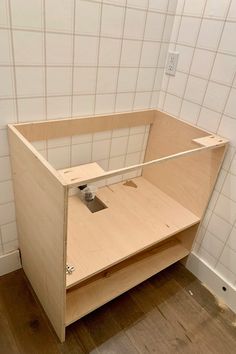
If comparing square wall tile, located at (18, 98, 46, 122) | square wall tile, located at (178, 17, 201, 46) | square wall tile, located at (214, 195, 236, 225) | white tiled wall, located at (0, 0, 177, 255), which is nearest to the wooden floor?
white tiled wall, located at (0, 0, 177, 255)

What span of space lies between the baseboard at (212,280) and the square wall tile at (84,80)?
1148 millimetres

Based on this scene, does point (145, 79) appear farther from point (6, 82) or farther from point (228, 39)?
point (6, 82)

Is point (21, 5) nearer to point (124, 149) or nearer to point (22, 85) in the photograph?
point (22, 85)

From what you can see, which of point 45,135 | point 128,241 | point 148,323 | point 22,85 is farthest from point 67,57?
→ point 148,323

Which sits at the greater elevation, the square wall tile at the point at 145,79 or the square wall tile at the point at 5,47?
the square wall tile at the point at 5,47

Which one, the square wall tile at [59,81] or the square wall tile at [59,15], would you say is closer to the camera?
the square wall tile at [59,15]

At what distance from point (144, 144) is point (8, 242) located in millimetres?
992

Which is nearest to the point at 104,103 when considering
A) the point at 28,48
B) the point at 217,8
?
the point at 28,48

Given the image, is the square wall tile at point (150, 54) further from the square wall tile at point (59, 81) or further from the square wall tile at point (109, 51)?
the square wall tile at point (59, 81)

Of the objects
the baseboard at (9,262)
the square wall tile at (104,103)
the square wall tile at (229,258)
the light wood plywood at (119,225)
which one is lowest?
the baseboard at (9,262)

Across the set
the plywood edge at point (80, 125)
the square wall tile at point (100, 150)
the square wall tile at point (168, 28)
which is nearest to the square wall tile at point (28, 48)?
the plywood edge at point (80, 125)

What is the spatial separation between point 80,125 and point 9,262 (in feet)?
Result: 2.84

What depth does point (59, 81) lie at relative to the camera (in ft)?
3.92

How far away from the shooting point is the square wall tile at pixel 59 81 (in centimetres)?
116
